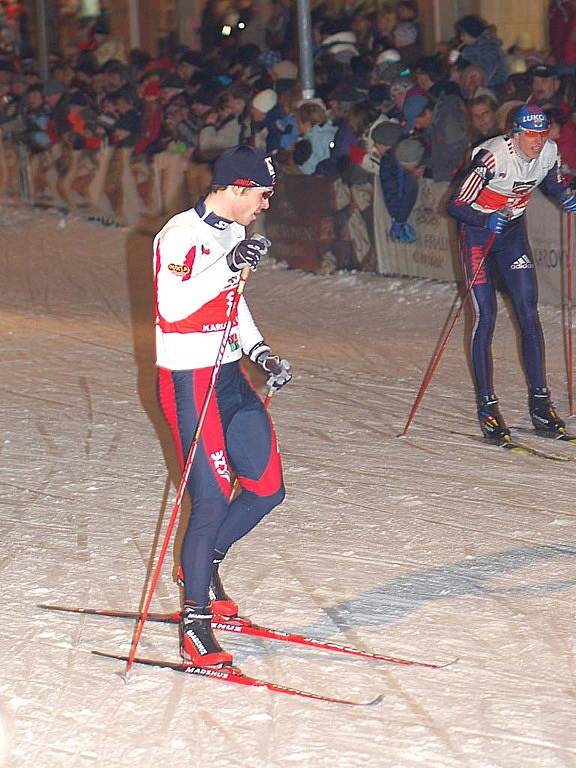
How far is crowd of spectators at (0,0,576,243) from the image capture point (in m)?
12.2

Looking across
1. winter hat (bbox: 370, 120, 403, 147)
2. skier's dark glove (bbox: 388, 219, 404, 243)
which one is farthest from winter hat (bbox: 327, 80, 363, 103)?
skier's dark glove (bbox: 388, 219, 404, 243)

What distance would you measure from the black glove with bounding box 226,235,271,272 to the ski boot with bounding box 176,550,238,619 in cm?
117

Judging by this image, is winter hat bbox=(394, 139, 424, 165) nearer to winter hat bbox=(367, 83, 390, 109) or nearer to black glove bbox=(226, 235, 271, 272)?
winter hat bbox=(367, 83, 390, 109)

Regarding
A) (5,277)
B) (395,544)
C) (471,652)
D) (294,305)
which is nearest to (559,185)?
(395,544)

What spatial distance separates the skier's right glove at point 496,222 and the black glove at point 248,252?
3.30 meters

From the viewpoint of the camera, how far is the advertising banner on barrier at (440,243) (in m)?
11.2

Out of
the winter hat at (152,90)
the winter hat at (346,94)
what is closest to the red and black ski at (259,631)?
the winter hat at (346,94)

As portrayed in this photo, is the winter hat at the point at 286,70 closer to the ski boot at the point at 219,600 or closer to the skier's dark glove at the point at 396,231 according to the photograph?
the skier's dark glove at the point at 396,231

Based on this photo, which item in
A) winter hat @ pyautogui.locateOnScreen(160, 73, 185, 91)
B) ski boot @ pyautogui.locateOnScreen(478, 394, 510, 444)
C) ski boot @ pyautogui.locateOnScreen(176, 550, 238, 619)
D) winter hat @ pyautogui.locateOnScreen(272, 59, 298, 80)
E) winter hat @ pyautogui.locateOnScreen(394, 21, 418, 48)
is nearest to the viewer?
ski boot @ pyautogui.locateOnScreen(176, 550, 238, 619)

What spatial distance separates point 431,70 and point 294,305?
9.31ft

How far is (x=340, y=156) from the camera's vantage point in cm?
1360

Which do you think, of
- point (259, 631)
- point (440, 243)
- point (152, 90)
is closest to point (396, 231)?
point (440, 243)

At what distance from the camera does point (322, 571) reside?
18.6 ft

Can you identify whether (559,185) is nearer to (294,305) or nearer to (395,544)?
(395,544)
